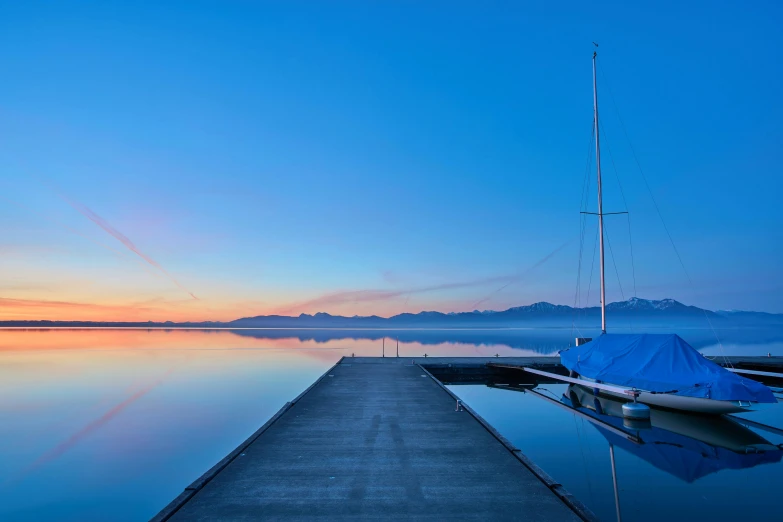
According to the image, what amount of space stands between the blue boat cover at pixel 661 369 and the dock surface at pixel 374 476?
671cm

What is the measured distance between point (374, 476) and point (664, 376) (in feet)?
35.6

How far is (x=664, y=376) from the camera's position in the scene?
13.7 meters

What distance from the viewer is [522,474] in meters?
6.82

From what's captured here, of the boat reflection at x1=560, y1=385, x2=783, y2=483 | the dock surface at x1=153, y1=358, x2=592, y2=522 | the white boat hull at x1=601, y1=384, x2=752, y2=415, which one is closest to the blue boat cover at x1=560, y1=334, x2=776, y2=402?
the white boat hull at x1=601, y1=384, x2=752, y2=415

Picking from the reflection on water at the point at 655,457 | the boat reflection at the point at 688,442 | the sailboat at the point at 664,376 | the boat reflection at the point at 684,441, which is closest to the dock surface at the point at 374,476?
the reflection on water at the point at 655,457

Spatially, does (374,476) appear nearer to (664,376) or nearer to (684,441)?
(684,441)

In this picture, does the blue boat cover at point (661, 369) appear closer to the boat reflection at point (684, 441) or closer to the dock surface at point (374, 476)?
the boat reflection at point (684, 441)

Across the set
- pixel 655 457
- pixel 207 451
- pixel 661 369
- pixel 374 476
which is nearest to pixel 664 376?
pixel 661 369

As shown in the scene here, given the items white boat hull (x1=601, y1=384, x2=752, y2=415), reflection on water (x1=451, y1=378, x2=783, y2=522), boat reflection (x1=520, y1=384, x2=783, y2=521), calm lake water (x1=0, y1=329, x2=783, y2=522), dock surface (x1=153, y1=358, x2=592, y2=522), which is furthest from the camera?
white boat hull (x1=601, y1=384, x2=752, y2=415)

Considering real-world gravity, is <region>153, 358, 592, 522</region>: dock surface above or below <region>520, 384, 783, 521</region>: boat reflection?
above

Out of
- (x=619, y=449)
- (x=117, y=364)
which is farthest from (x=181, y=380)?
(x=619, y=449)

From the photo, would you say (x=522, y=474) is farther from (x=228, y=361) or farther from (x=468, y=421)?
(x=228, y=361)

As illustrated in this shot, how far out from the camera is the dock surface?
5539mm

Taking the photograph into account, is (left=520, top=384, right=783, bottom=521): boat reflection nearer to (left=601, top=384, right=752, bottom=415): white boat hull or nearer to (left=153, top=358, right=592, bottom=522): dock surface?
(left=601, top=384, right=752, bottom=415): white boat hull
